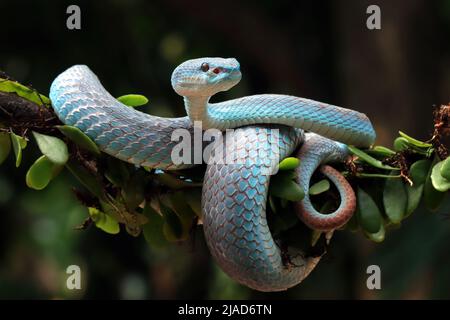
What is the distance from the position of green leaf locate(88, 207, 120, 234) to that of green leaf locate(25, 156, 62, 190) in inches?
8.5

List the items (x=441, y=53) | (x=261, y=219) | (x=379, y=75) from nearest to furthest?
(x=261, y=219) < (x=379, y=75) < (x=441, y=53)

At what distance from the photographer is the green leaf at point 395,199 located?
154 centimetres

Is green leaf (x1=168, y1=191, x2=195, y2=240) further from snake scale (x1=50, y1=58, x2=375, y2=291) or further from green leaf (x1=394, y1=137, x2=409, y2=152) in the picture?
green leaf (x1=394, y1=137, x2=409, y2=152)

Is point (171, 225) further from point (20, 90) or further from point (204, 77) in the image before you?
point (20, 90)

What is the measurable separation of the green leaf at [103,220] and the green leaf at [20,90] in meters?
0.31

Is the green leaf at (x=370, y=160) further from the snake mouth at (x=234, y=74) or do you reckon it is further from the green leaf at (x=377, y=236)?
the snake mouth at (x=234, y=74)

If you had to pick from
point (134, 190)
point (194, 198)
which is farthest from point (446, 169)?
point (134, 190)

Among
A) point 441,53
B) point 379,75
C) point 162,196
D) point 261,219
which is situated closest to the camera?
point 261,219

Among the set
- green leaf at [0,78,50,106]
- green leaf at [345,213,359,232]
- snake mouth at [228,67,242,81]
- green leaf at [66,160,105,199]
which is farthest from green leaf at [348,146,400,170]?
green leaf at [0,78,50,106]

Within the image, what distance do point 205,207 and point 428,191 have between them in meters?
0.53

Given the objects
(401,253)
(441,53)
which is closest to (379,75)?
(441,53)

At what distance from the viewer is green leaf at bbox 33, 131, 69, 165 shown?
1.39 m

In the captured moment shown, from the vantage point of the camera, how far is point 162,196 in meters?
1.60

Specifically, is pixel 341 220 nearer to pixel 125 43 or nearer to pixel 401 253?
pixel 401 253
